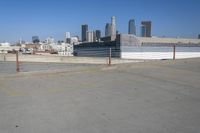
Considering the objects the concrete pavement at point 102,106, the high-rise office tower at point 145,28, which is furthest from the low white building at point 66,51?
the concrete pavement at point 102,106

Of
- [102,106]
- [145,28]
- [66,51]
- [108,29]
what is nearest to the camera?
[102,106]

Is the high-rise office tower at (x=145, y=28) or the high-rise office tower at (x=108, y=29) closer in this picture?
the high-rise office tower at (x=145, y=28)

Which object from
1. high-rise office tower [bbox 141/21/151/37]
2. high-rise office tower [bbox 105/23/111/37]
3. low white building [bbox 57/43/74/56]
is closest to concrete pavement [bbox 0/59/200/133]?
low white building [bbox 57/43/74/56]

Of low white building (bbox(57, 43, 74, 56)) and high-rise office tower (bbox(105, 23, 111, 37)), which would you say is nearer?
low white building (bbox(57, 43, 74, 56))

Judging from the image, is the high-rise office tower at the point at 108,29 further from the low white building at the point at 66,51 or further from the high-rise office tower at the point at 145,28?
the low white building at the point at 66,51

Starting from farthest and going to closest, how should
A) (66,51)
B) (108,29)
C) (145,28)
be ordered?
(108,29) → (145,28) → (66,51)

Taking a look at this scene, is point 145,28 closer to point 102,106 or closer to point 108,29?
point 108,29

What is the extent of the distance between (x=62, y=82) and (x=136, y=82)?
267 cm

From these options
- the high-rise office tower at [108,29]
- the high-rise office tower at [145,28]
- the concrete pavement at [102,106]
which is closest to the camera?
the concrete pavement at [102,106]

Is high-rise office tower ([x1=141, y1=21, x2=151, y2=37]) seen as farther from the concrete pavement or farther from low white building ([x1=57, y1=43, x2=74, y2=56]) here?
the concrete pavement

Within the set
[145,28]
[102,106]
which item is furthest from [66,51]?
[102,106]

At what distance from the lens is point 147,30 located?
17900 cm

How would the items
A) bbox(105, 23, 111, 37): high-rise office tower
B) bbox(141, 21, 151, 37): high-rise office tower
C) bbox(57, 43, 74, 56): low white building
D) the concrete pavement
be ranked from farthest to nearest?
bbox(105, 23, 111, 37): high-rise office tower, bbox(141, 21, 151, 37): high-rise office tower, bbox(57, 43, 74, 56): low white building, the concrete pavement

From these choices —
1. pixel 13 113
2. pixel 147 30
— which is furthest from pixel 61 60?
pixel 147 30
